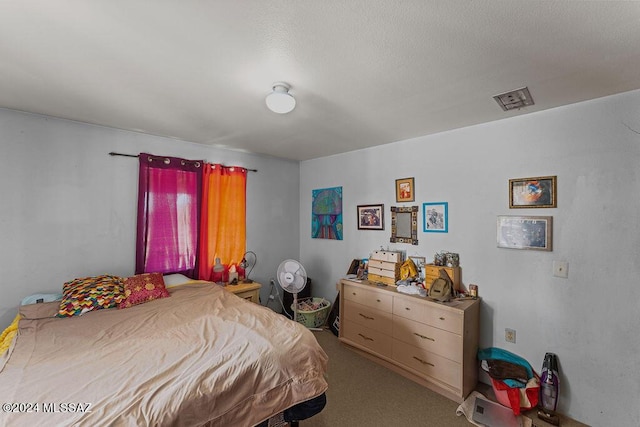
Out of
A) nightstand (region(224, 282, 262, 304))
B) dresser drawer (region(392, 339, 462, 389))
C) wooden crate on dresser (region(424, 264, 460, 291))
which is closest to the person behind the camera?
dresser drawer (region(392, 339, 462, 389))

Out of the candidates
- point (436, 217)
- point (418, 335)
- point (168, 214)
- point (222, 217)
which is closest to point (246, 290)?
point (222, 217)

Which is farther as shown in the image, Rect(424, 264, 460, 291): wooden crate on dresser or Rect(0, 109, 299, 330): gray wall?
Rect(424, 264, 460, 291): wooden crate on dresser

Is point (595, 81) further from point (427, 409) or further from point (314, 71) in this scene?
point (427, 409)

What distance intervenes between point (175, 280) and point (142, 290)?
1.45 ft

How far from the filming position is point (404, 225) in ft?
10.1

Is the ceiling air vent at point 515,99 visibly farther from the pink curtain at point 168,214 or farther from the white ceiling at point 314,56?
the pink curtain at point 168,214

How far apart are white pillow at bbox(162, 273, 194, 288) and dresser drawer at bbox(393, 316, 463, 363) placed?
2282 mm

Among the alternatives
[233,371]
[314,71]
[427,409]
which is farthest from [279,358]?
[314,71]

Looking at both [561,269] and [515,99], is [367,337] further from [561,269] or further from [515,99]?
[515,99]

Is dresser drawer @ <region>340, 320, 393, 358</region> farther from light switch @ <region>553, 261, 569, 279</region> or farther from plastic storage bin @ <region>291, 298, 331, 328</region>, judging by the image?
light switch @ <region>553, 261, 569, 279</region>

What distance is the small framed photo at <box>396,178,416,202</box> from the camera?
3025mm

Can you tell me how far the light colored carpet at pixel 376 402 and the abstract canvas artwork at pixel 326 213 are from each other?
5.64 feet

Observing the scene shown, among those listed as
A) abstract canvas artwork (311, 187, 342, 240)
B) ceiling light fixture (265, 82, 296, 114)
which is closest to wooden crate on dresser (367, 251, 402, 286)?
abstract canvas artwork (311, 187, 342, 240)

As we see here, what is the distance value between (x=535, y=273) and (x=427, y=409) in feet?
4.68
